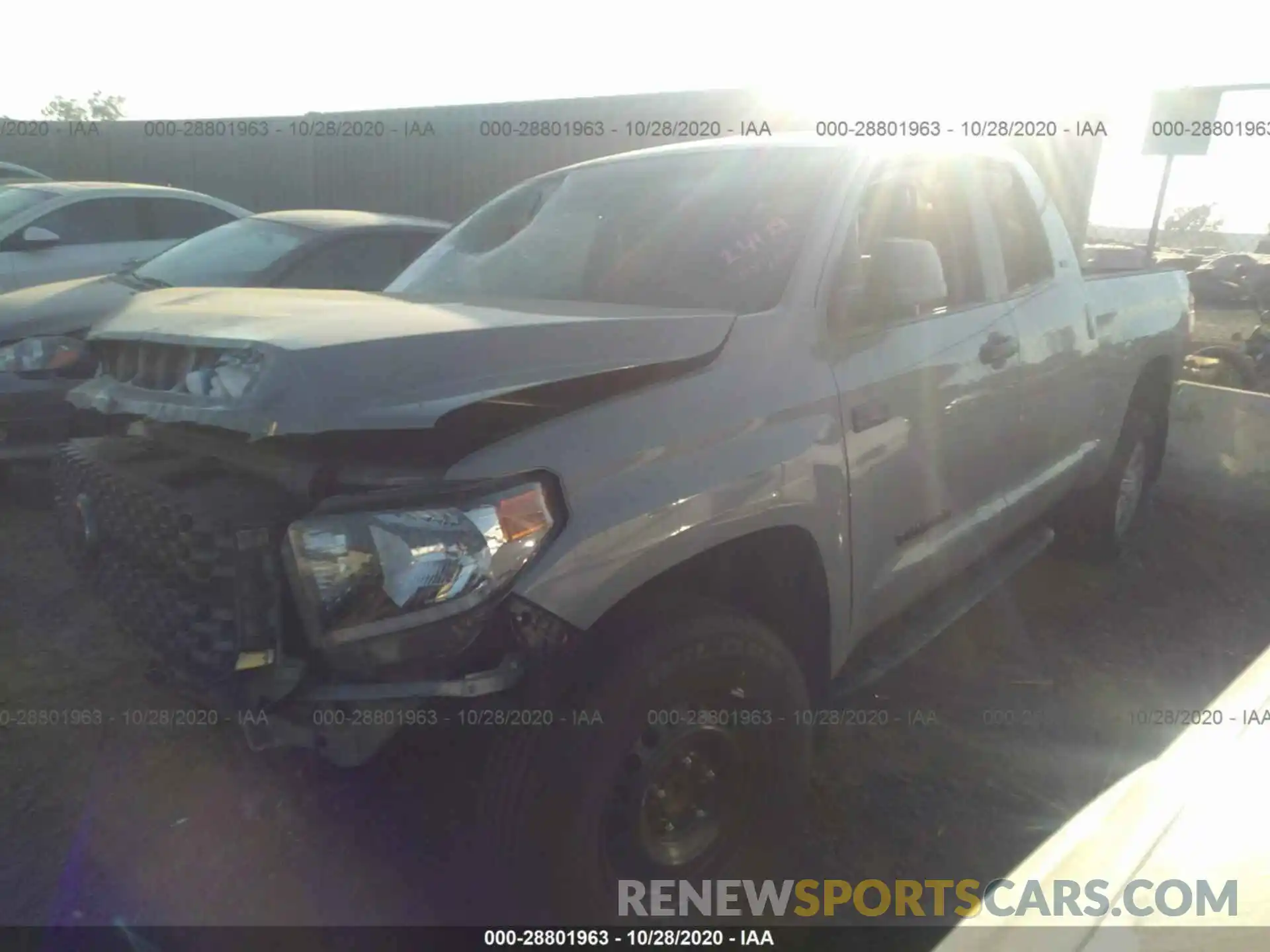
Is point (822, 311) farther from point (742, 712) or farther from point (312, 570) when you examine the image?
point (312, 570)

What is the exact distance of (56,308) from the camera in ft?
15.6

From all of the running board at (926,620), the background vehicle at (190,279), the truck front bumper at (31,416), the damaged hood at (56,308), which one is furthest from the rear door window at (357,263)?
the running board at (926,620)

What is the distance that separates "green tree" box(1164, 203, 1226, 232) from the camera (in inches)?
2387

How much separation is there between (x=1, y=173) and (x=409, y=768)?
42.6 ft

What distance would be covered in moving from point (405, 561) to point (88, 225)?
6.87 metres

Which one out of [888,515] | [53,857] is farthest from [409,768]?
[888,515]

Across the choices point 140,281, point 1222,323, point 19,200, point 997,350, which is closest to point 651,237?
point 997,350

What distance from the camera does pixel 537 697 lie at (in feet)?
6.14

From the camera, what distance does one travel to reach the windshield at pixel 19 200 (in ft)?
23.1

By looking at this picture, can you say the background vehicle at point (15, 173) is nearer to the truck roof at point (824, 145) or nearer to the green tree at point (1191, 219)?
the truck roof at point (824, 145)

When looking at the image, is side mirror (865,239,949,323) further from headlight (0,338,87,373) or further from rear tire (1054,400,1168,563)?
headlight (0,338,87,373)

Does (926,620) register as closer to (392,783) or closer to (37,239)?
(392,783)

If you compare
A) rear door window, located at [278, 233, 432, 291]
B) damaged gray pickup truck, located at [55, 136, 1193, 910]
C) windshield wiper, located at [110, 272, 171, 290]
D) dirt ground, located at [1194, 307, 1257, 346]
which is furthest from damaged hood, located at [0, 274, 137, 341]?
dirt ground, located at [1194, 307, 1257, 346]

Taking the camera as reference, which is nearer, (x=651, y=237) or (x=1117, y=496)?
(x=651, y=237)
